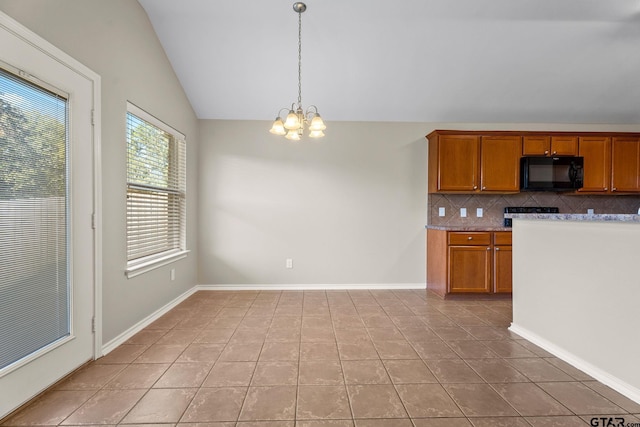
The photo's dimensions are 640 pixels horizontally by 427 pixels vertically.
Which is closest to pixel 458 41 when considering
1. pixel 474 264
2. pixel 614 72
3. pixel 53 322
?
pixel 614 72

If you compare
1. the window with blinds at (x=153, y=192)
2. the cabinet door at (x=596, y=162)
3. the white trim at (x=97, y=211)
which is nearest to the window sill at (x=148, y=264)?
the window with blinds at (x=153, y=192)

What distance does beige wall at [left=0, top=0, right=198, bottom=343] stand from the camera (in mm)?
1818

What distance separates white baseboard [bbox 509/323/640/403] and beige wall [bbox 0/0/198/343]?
3.48 meters

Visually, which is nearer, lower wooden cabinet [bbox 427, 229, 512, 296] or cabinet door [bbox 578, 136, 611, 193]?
lower wooden cabinet [bbox 427, 229, 512, 296]

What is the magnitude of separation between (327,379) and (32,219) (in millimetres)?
2011

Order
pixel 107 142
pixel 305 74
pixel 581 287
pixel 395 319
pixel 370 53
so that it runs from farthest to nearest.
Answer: pixel 305 74 < pixel 370 53 < pixel 395 319 < pixel 107 142 < pixel 581 287

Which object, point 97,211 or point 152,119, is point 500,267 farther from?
point 152,119

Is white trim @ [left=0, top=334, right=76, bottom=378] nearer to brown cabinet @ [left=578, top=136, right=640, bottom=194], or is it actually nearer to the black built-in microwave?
the black built-in microwave

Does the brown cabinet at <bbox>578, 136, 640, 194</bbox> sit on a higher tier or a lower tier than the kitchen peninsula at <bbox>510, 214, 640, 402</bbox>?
higher

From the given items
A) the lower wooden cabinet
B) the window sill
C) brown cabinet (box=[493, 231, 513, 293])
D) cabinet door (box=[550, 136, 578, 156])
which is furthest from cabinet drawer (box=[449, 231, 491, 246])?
the window sill

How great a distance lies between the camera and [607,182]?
12.6ft

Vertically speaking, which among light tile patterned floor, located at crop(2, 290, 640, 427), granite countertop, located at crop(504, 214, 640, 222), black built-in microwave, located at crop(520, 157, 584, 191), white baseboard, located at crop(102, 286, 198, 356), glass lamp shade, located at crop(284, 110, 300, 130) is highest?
glass lamp shade, located at crop(284, 110, 300, 130)

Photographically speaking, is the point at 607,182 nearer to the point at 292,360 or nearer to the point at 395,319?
the point at 395,319

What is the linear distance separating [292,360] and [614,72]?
483cm
